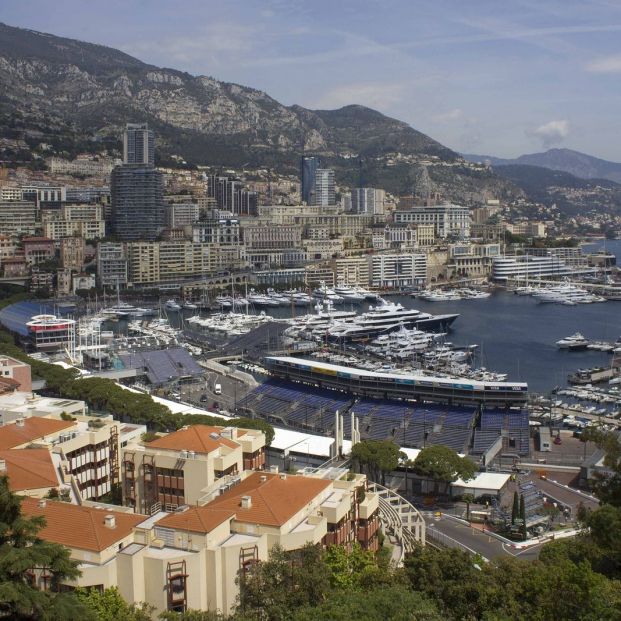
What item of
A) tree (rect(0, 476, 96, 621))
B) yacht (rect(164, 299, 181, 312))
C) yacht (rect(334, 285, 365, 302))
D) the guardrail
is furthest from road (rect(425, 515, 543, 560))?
yacht (rect(334, 285, 365, 302))

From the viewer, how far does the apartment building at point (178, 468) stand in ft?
31.4

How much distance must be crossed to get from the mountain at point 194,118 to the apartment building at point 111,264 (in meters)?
31.1

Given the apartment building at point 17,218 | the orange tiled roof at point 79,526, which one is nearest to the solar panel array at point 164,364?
the orange tiled roof at point 79,526

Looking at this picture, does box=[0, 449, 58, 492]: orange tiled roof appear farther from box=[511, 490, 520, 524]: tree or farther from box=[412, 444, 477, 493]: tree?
box=[511, 490, 520, 524]: tree

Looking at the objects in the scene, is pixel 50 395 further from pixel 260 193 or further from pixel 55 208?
pixel 260 193

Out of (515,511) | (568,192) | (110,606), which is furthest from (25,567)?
(568,192)

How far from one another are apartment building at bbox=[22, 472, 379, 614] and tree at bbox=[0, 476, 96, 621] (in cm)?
94

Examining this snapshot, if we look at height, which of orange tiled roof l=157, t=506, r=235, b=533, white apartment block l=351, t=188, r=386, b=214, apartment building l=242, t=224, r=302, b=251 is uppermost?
white apartment block l=351, t=188, r=386, b=214

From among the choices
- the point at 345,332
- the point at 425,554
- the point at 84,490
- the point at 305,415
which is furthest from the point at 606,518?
the point at 345,332

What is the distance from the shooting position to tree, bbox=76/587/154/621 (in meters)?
6.45

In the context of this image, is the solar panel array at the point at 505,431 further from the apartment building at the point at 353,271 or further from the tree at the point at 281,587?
the apartment building at the point at 353,271

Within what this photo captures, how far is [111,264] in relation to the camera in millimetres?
44219

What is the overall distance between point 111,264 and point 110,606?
38.9 meters

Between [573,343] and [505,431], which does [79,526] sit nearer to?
[505,431]
